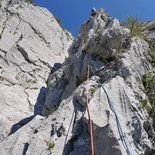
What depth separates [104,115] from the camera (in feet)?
39.0

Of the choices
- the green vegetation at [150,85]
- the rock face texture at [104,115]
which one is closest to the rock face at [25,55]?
the rock face texture at [104,115]

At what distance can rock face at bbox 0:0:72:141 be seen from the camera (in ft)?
68.3

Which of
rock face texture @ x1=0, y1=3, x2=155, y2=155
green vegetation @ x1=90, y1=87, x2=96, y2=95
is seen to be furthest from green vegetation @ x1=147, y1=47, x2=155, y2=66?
green vegetation @ x1=90, y1=87, x2=96, y2=95

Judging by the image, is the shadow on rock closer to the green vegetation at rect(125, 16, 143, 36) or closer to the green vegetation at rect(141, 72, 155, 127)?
the green vegetation at rect(125, 16, 143, 36)

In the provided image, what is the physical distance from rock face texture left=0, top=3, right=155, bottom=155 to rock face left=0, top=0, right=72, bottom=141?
403cm

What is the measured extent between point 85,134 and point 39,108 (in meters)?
9.99

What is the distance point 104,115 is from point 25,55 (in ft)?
52.5

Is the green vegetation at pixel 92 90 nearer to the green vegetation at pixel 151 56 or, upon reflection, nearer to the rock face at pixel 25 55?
the green vegetation at pixel 151 56

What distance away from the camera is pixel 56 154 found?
11609 mm

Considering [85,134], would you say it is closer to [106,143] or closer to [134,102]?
[106,143]

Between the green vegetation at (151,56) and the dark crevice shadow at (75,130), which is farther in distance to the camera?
the green vegetation at (151,56)

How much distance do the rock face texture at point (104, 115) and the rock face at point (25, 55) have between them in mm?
4034

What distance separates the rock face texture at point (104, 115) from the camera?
11.4 m

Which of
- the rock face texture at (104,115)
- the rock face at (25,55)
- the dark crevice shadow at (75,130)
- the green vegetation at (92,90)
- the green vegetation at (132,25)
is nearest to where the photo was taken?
the rock face texture at (104,115)
